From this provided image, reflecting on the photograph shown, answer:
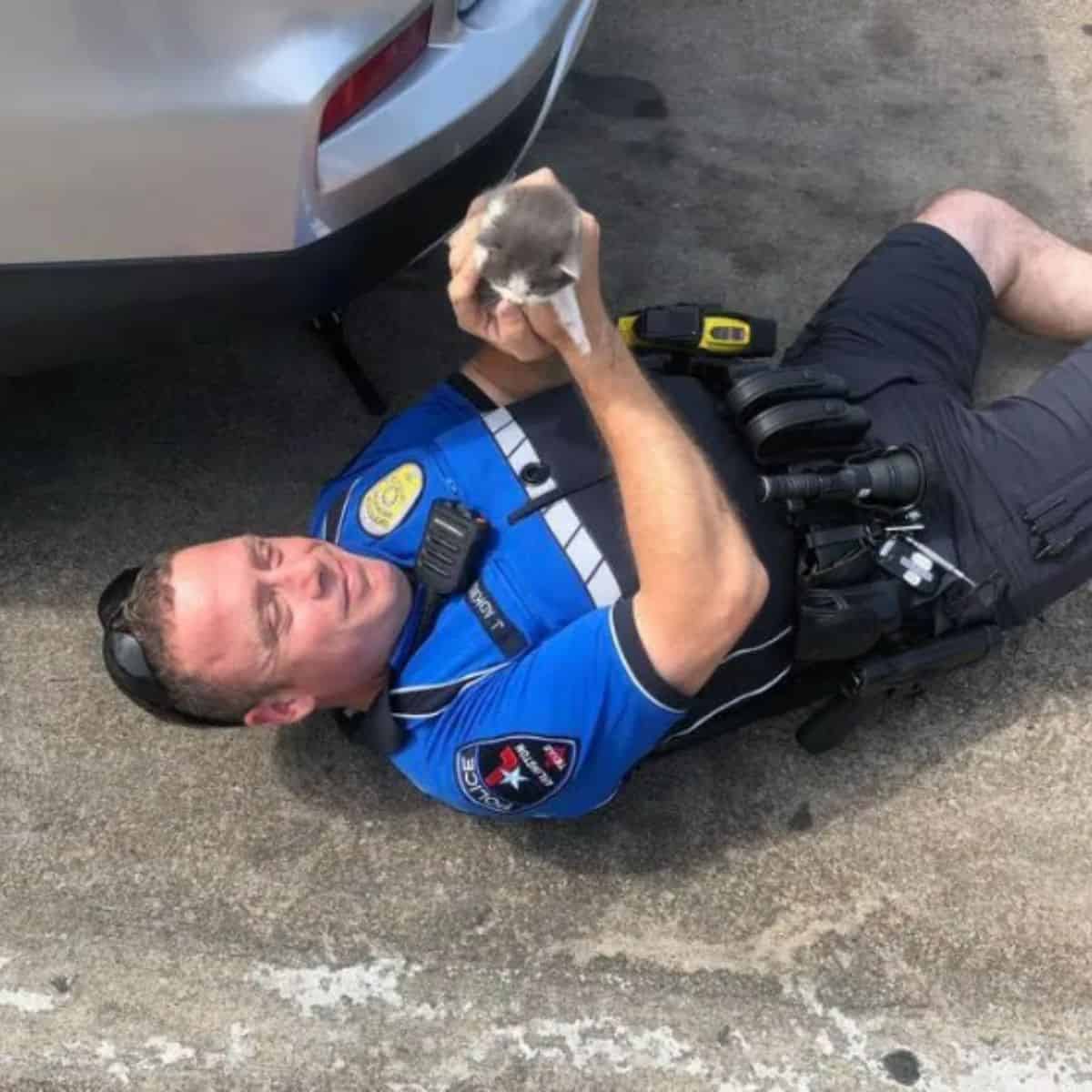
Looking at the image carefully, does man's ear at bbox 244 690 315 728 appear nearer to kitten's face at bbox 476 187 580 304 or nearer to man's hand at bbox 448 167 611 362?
man's hand at bbox 448 167 611 362

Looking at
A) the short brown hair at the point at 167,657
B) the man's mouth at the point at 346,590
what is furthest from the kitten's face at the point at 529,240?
the short brown hair at the point at 167,657

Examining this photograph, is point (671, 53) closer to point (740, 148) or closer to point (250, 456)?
point (740, 148)

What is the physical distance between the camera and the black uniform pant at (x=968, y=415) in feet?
→ 7.81

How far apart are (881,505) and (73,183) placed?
1.39 meters

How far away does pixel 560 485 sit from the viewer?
2191 mm

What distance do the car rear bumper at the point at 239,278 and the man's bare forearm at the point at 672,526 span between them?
446 mm

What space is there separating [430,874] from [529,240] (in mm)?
1178

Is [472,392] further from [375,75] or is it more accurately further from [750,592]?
[750,592]

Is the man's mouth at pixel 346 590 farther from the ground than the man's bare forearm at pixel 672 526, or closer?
closer

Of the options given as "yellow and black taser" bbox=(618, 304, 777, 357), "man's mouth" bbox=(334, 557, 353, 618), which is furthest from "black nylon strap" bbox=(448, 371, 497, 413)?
"man's mouth" bbox=(334, 557, 353, 618)

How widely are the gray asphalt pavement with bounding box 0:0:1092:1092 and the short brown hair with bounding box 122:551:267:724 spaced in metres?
0.35

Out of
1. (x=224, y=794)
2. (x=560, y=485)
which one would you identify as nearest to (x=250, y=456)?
(x=224, y=794)

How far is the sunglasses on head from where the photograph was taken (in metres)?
2.16

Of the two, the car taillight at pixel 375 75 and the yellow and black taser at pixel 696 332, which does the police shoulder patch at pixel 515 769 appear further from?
the car taillight at pixel 375 75
